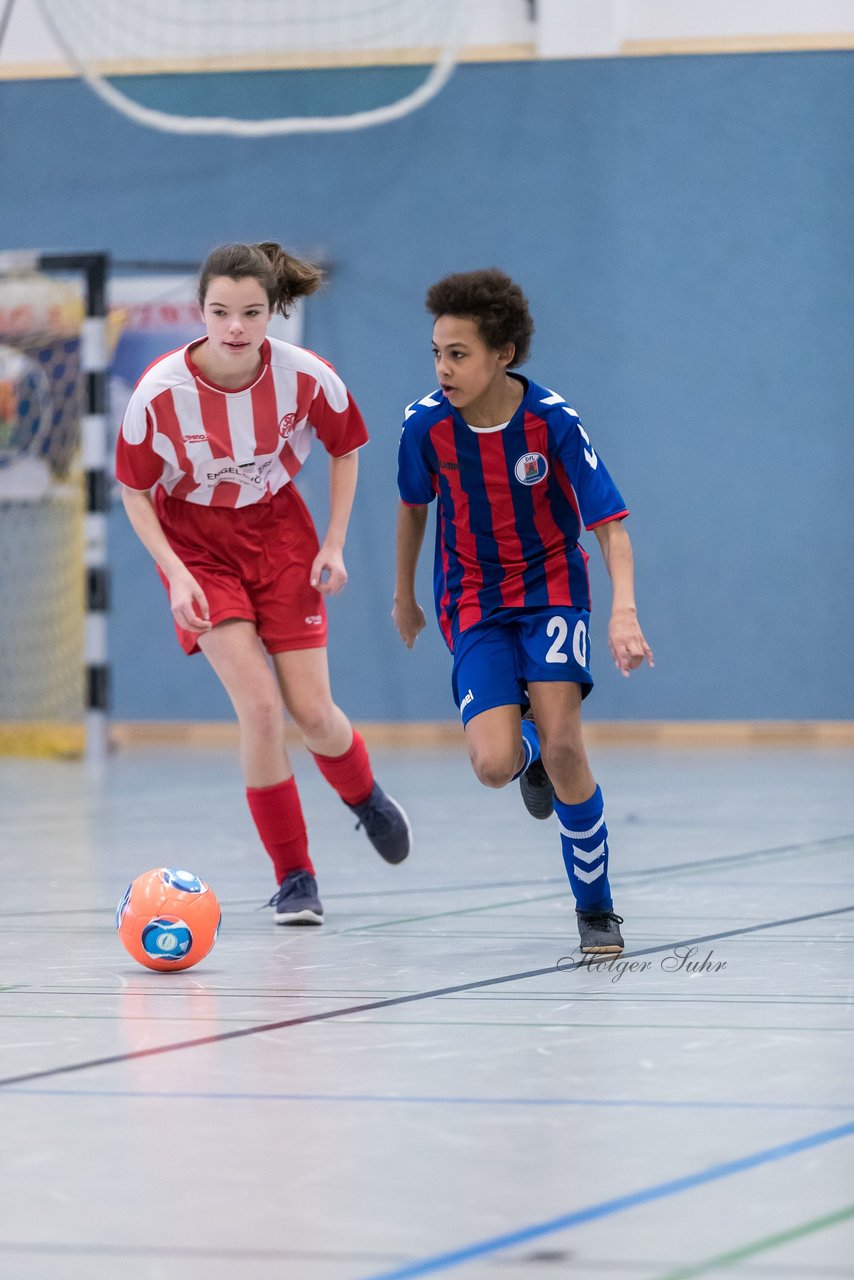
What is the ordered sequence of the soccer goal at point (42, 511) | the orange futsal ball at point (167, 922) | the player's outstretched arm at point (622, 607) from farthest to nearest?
the soccer goal at point (42, 511), the orange futsal ball at point (167, 922), the player's outstretched arm at point (622, 607)

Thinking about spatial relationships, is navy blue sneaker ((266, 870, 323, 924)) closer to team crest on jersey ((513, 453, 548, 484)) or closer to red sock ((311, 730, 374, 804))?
red sock ((311, 730, 374, 804))

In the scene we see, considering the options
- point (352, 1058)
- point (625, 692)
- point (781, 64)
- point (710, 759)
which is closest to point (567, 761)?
point (352, 1058)

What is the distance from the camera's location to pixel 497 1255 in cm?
159

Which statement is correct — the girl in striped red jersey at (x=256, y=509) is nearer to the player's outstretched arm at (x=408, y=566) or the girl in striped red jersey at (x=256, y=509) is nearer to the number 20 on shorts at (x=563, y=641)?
the player's outstretched arm at (x=408, y=566)

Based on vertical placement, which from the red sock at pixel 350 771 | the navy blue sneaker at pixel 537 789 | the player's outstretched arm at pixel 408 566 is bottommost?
the navy blue sneaker at pixel 537 789

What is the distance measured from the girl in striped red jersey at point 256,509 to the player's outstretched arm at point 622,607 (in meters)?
0.67

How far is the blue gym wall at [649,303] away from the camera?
927 centimetres

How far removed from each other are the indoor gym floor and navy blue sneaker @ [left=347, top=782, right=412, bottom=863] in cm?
12

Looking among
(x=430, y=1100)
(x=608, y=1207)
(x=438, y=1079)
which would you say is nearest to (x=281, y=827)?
(x=438, y=1079)

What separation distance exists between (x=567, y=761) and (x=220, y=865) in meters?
1.66

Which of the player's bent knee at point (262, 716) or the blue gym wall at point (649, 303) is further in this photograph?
the blue gym wall at point (649, 303)

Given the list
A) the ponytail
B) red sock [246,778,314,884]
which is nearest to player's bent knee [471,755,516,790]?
red sock [246,778,314,884]

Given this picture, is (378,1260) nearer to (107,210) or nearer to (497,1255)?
(497,1255)

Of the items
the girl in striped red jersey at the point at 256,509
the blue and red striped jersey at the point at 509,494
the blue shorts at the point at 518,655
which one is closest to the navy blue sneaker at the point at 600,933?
the blue shorts at the point at 518,655
